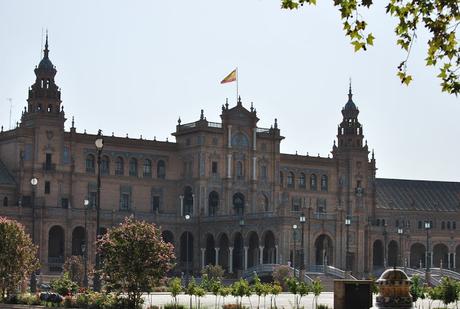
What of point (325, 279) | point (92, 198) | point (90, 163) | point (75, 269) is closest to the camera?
point (75, 269)

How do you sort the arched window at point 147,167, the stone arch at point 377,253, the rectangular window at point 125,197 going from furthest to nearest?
the stone arch at point 377,253 < the arched window at point 147,167 < the rectangular window at point 125,197

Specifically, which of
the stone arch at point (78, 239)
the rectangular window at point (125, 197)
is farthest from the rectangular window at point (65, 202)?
the rectangular window at point (125, 197)

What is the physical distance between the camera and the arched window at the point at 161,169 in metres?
130

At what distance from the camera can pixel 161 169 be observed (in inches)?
5133

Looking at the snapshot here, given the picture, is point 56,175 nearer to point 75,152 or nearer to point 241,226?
point 75,152

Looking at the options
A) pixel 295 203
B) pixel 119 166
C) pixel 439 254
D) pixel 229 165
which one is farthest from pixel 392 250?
pixel 119 166

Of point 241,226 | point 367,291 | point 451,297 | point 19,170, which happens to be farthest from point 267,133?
point 367,291

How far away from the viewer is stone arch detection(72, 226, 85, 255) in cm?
11888

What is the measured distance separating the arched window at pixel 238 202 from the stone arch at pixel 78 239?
19.3 metres

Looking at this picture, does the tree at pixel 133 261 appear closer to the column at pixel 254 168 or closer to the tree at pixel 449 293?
the tree at pixel 449 293

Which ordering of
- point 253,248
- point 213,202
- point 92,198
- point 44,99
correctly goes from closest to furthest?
1. point 44,99
2. point 92,198
3. point 253,248
4. point 213,202

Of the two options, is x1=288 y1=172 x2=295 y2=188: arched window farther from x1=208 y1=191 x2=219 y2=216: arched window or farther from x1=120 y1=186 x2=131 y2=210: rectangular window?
x1=120 y1=186 x2=131 y2=210: rectangular window

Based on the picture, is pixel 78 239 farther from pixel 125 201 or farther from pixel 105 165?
pixel 105 165

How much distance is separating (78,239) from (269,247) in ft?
68.0
